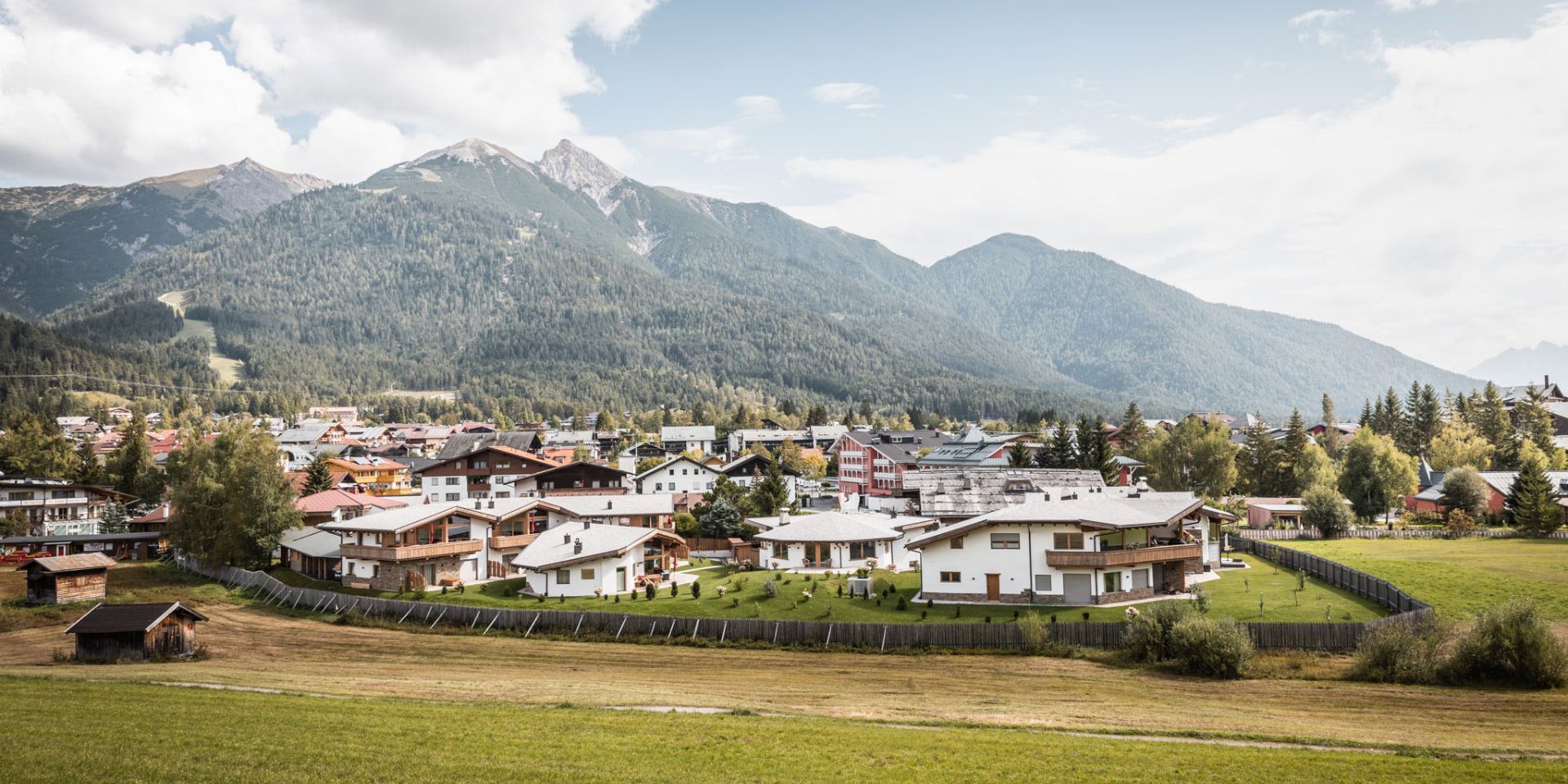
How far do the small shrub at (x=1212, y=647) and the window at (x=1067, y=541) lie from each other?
38.1 ft

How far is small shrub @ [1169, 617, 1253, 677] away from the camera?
35.7 meters

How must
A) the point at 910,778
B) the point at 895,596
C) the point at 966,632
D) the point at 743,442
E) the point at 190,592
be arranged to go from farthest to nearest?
the point at 743,442 → the point at 190,592 → the point at 895,596 → the point at 966,632 → the point at 910,778

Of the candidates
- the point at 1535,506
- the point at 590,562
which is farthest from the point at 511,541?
the point at 1535,506

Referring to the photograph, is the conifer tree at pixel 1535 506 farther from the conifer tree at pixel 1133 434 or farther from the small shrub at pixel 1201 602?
the conifer tree at pixel 1133 434

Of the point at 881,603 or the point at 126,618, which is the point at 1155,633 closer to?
the point at 881,603

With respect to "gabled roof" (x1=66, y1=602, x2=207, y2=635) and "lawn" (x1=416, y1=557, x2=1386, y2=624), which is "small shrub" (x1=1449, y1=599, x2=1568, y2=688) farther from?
"gabled roof" (x1=66, y1=602, x2=207, y2=635)

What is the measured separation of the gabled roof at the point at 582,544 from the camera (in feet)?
181

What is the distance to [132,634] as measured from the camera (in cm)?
4050

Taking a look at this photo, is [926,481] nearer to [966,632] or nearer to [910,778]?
[966,632]

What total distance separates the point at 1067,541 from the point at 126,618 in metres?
43.1

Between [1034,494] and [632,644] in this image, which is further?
[1034,494]

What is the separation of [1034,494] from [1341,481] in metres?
54.6

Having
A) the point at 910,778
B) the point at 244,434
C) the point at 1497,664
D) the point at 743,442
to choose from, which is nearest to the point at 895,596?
the point at 1497,664

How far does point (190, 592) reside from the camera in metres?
62.8
